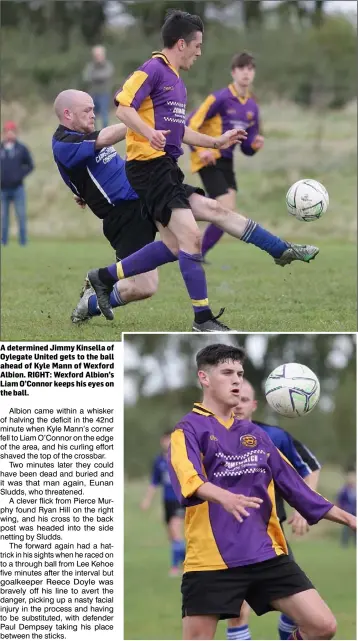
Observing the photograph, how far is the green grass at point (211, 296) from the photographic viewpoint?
28.0 ft

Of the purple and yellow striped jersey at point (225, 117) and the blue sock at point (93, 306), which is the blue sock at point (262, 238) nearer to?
the blue sock at point (93, 306)

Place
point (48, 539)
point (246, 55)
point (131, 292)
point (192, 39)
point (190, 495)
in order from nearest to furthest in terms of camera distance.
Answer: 1. point (190, 495)
2. point (48, 539)
3. point (192, 39)
4. point (131, 292)
5. point (246, 55)

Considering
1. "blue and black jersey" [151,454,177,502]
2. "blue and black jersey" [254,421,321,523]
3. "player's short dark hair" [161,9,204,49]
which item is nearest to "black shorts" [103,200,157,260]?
"player's short dark hair" [161,9,204,49]

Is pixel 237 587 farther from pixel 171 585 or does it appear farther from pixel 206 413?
pixel 171 585

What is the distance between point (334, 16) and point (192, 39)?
14.9 meters

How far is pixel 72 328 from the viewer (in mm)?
8352

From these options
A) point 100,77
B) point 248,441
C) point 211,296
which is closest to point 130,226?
point 211,296

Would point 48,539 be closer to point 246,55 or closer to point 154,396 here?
point 246,55

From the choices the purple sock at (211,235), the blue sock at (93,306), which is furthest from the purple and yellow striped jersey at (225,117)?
the blue sock at (93,306)

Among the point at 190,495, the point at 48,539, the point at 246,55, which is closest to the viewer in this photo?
the point at 190,495

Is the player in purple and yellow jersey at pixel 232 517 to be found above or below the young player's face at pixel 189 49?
below

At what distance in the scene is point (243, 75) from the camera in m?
11.0

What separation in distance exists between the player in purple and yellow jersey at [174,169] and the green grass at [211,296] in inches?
35.1

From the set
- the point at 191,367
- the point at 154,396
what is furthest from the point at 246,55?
the point at 154,396
